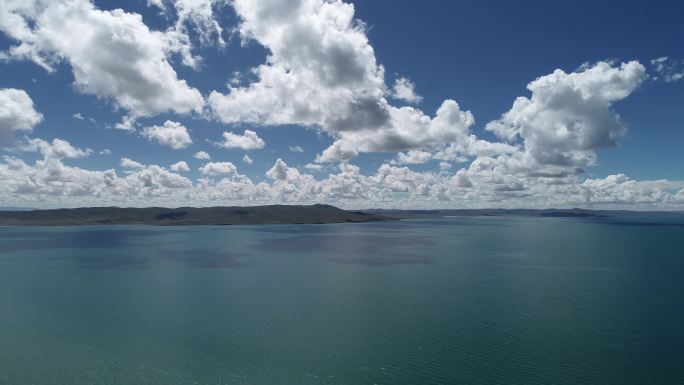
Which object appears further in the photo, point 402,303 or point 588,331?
point 402,303

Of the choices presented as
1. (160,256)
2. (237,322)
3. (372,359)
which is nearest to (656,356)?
(372,359)

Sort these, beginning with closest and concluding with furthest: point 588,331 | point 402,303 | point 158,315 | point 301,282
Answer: point 588,331, point 158,315, point 402,303, point 301,282

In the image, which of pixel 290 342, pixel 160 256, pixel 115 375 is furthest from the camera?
pixel 160 256

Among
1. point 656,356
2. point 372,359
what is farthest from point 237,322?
point 656,356

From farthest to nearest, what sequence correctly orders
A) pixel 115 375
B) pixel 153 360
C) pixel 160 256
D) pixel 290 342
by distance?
Answer: 1. pixel 160 256
2. pixel 290 342
3. pixel 153 360
4. pixel 115 375

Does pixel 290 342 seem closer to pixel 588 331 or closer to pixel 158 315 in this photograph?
pixel 158 315

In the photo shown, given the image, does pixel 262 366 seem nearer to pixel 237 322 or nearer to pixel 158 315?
pixel 237 322
